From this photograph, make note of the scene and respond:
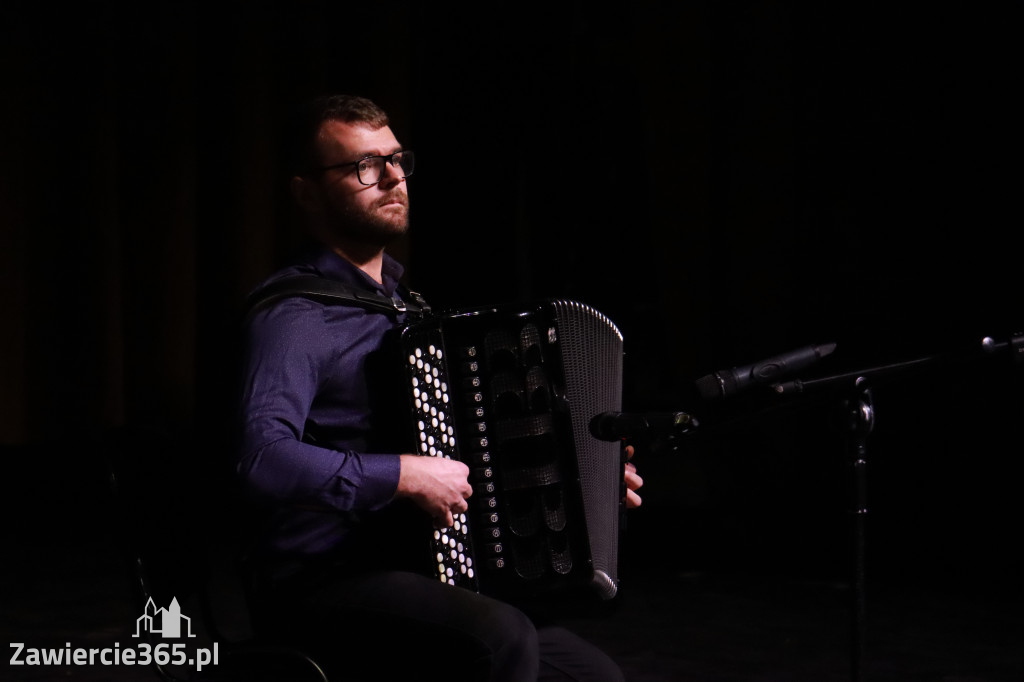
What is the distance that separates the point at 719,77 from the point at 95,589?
2966 millimetres

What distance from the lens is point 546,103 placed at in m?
4.52

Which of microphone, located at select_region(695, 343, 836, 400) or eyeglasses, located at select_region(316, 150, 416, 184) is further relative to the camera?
eyeglasses, located at select_region(316, 150, 416, 184)

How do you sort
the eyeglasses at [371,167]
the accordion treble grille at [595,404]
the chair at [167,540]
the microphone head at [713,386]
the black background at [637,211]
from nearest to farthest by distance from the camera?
the microphone head at [713,386]
the chair at [167,540]
the accordion treble grille at [595,404]
the eyeglasses at [371,167]
the black background at [637,211]

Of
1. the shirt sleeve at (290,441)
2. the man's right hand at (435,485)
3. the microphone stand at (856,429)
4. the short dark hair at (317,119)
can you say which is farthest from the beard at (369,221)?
the microphone stand at (856,429)

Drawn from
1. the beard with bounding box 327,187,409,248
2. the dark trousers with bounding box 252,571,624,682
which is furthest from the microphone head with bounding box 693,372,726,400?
the beard with bounding box 327,187,409,248

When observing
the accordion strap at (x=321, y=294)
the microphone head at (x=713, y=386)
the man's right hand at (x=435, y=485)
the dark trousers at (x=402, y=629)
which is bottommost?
the dark trousers at (x=402, y=629)

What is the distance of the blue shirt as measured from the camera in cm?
167

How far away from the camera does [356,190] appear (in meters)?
1.94

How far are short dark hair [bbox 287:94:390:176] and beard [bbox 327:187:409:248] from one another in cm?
10

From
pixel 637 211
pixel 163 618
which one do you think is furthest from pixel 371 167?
pixel 637 211

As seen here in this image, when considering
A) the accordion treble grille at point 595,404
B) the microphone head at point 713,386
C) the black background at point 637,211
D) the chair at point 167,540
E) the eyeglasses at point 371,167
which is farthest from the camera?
the black background at point 637,211

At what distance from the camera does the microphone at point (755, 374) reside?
5.20 feet

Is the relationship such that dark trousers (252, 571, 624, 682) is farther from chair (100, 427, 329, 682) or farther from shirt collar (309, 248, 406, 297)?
shirt collar (309, 248, 406, 297)

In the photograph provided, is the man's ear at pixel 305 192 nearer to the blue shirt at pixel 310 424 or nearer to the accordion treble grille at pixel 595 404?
the blue shirt at pixel 310 424
